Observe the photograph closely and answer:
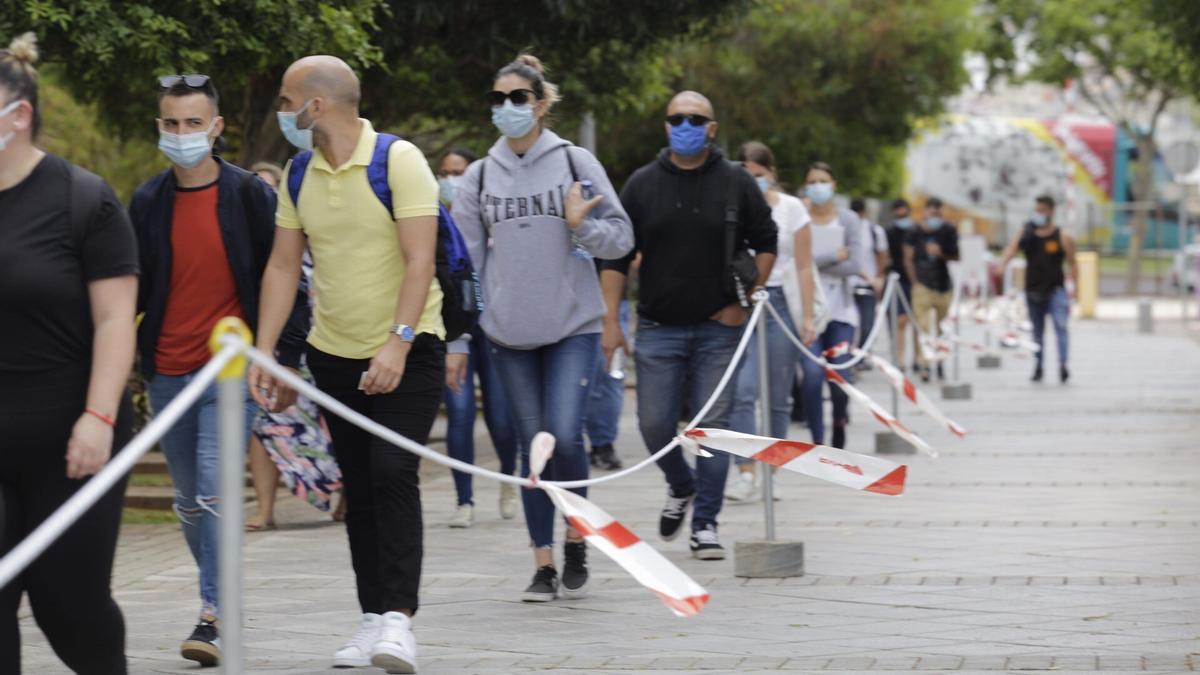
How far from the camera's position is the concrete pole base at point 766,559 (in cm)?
759

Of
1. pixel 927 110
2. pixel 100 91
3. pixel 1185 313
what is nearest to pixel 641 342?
pixel 100 91

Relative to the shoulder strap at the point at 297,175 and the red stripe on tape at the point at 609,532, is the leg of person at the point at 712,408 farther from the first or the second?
the red stripe on tape at the point at 609,532

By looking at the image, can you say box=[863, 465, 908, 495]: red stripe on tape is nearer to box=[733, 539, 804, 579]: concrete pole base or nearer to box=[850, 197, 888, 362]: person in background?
box=[733, 539, 804, 579]: concrete pole base

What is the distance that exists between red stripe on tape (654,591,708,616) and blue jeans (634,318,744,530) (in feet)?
10.5

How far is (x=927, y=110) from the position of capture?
29203mm

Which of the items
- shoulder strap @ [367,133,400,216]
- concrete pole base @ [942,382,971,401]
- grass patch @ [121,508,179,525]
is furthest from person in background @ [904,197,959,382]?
shoulder strap @ [367,133,400,216]

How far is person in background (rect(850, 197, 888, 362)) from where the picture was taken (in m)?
18.1

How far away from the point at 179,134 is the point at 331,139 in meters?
0.45

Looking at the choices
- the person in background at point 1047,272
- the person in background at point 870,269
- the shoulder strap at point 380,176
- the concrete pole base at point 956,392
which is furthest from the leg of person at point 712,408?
the person in background at point 1047,272

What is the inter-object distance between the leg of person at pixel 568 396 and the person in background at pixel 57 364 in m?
2.65

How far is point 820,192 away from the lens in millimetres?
12391

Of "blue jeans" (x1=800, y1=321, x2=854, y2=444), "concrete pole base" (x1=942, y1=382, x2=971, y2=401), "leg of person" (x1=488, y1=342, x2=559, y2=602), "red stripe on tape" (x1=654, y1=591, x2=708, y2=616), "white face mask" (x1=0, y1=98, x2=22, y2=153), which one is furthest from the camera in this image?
"concrete pole base" (x1=942, y1=382, x2=971, y2=401)

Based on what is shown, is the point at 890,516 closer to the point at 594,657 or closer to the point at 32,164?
the point at 594,657

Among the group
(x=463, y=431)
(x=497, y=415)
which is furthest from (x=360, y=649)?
(x=463, y=431)
